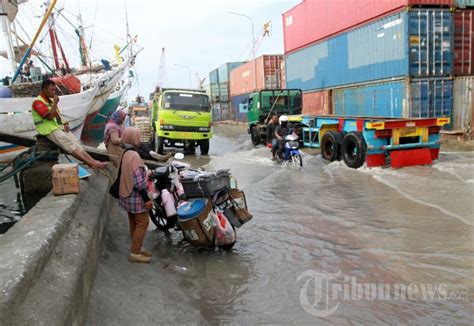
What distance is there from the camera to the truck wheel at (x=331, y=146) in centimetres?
1216

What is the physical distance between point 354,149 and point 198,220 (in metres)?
7.72

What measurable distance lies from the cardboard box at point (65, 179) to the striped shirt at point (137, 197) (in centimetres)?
60

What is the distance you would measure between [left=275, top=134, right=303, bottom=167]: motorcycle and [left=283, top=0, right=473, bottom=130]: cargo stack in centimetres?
712

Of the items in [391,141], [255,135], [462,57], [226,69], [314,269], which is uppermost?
[226,69]

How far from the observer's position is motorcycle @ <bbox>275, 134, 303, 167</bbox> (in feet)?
39.0

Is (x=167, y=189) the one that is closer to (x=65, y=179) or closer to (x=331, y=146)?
(x=65, y=179)

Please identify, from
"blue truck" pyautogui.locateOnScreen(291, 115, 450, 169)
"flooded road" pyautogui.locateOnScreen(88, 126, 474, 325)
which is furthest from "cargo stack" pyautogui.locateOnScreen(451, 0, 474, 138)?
"flooded road" pyautogui.locateOnScreen(88, 126, 474, 325)

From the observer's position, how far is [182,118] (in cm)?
1566

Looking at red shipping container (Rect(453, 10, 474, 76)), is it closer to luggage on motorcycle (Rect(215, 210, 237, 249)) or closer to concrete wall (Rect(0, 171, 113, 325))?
luggage on motorcycle (Rect(215, 210, 237, 249))

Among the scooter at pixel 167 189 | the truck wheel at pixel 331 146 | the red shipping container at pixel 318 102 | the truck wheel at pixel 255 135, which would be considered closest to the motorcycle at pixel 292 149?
the truck wheel at pixel 331 146

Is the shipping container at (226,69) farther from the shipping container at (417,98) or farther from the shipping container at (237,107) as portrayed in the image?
the shipping container at (417,98)

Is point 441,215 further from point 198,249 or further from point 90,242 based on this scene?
point 90,242

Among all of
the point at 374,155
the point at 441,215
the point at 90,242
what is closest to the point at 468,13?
the point at 374,155

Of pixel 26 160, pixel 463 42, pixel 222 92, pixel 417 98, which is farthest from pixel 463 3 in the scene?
pixel 222 92
